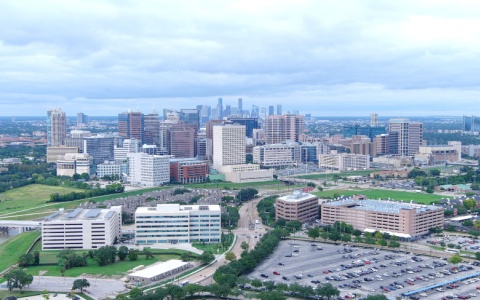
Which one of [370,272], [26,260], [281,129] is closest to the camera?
[370,272]

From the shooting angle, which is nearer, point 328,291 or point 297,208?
point 328,291

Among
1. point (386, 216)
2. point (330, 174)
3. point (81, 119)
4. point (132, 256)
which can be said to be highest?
point (81, 119)

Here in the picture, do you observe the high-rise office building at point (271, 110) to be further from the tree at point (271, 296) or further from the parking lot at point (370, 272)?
the tree at point (271, 296)

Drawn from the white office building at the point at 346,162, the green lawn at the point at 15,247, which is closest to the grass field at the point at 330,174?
the white office building at the point at 346,162

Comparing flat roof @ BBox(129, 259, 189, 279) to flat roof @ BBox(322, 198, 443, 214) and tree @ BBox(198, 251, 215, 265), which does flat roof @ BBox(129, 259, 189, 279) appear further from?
flat roof @ BBox(322, 198, 443, 214)

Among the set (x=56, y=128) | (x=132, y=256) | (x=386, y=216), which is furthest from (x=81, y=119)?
(x=132, y=256)

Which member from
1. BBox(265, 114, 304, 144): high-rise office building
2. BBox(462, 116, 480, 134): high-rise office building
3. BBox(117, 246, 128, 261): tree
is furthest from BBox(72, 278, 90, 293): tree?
BBox(462, 116, 480, 134): high-rise office building

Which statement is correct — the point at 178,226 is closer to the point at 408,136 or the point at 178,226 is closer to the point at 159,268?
the point at 159,268
